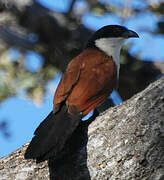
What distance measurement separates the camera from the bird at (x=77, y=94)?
3176mm

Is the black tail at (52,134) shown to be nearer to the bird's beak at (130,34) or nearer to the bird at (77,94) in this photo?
the bird at (77,94)

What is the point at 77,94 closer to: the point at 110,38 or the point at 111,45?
the point at 111,45

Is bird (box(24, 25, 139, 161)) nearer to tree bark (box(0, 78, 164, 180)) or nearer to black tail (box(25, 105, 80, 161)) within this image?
black tail (box(25, 105, 80, 161))

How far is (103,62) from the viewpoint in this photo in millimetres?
4434

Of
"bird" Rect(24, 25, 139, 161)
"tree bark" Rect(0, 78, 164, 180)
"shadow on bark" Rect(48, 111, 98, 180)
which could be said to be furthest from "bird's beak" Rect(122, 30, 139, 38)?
"shadow on bark" Rect(48, 111, 98, 180)

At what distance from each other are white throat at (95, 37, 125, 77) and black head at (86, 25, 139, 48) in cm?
5

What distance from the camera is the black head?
16.4 ft

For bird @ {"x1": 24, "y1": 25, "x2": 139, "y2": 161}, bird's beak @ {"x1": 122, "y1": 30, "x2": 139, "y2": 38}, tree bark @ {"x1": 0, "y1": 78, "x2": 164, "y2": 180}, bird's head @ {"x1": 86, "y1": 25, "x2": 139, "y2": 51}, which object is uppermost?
bird's head @ {"x1": 86, "y1": 25, "x2": 139, "y2": 51}

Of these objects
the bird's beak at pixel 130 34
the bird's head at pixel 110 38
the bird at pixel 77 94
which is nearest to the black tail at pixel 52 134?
the bird at pixel 77 94

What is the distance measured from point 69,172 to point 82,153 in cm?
18

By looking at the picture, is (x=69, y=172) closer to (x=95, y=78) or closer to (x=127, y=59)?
(x=95, y=78)

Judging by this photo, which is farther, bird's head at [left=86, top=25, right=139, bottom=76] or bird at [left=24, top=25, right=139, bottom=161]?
bird's head at [left=86, top=25, right=139, bottom=76]

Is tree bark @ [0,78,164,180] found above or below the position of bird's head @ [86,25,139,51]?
below

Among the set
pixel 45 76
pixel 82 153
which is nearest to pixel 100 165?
pixel 82 153
